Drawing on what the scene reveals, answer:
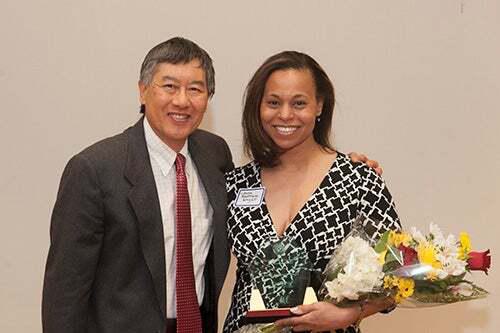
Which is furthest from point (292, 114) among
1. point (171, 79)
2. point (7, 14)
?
point (7, 14)

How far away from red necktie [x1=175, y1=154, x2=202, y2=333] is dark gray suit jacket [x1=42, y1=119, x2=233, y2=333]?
2.5 inches

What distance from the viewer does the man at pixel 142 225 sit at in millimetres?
2213

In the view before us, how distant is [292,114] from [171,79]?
42 centimetres

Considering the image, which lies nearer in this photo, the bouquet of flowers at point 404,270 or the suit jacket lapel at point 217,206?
the bouquet of flowers at point 404,270

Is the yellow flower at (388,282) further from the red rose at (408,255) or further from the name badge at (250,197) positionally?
the name badge at (250,197)

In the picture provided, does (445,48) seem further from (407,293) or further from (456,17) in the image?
(407,293)

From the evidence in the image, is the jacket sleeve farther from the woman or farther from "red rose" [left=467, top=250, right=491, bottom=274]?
"red rose" [left=467, top=250, right=491, bottom=274]

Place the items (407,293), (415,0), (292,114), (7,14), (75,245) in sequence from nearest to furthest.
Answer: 1. (407,293)
2. (75,245)
3. (292,114)
4. (7,14)
5. (415,0)

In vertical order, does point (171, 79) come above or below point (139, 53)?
below

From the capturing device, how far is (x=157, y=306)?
2.30 m

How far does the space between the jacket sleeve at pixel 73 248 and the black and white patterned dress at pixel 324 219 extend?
1.59 feet

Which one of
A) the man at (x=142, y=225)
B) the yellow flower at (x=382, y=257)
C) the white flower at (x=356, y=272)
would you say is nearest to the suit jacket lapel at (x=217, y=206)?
the man at (x=142, y=225)

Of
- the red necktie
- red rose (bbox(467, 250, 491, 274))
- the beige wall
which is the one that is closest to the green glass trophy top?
the red necktie

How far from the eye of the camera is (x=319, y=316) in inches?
83.6
